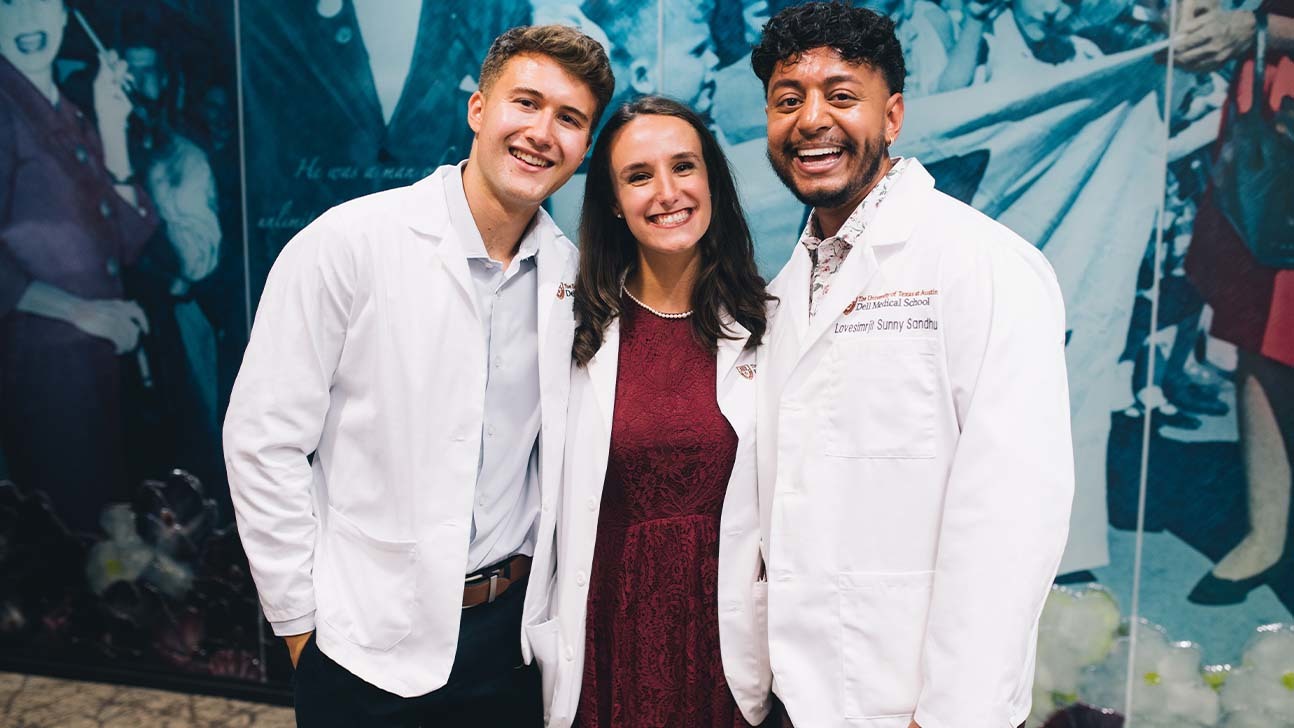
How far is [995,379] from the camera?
1.39 meters

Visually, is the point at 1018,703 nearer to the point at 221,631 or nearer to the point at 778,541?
the point at 778,541

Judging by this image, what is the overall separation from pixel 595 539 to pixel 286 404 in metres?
0.66

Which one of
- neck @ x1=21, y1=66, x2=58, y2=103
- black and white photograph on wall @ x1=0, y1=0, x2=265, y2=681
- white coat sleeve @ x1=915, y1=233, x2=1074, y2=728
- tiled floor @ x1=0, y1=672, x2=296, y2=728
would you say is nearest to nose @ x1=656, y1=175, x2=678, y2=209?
white coat sleeve @ x1=915, y1=233, x2=1074, y2=728

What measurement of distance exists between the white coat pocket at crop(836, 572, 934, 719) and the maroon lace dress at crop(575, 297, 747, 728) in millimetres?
306

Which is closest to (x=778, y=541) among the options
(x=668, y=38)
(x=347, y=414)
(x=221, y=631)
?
(x=347, y=414)

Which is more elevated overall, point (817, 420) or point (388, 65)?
point (388, 65)

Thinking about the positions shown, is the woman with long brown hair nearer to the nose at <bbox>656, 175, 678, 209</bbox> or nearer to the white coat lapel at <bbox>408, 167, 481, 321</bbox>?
the nose at <bbox>656, 175, 678, 209</bbox>

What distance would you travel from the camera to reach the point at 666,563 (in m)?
1.76

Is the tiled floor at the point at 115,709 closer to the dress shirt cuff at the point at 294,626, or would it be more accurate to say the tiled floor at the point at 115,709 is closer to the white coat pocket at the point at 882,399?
the dress shirt cuff at the point at 294,626

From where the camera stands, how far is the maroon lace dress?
176 cm

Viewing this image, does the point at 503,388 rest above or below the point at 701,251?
below

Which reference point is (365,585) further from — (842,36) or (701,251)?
(842,36)

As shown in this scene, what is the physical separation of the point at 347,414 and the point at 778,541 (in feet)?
2.89

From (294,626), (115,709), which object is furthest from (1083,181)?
(115,709)
